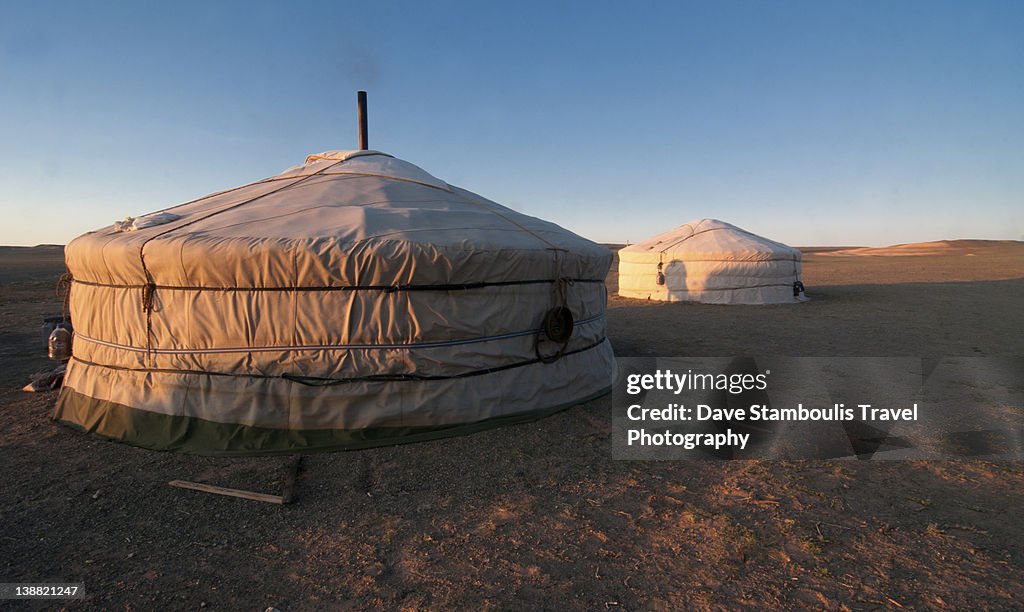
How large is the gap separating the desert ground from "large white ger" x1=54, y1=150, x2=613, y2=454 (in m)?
0.22

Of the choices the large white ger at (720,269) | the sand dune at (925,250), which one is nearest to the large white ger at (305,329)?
the large white ger at (720,269)

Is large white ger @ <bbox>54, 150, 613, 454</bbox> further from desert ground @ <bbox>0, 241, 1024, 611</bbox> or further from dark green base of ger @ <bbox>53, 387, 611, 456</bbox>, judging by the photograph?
desert ground @ <bbox>0, 241, 1024, 611</bbox>

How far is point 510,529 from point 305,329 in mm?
1855

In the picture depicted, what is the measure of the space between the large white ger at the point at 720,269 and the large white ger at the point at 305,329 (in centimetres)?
903

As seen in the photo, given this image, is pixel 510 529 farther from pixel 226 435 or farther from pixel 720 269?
pixel 720 269

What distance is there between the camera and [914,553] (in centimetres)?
237

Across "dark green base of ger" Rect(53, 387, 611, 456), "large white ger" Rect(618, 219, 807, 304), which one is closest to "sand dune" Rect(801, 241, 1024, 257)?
"large white ger" Rect(618, 219, 807, 304)

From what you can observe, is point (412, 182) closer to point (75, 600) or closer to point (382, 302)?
point (382, 302)

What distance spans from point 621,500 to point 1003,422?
3.30 m

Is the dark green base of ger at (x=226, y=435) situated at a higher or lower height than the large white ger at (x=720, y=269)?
lower

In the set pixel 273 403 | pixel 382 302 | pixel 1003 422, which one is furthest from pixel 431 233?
pixel 1003 422

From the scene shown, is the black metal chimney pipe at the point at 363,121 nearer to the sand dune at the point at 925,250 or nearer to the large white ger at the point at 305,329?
the large white ger at the point at 305,329

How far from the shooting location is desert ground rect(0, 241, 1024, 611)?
2145mm

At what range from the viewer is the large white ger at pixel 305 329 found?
3533 mm
